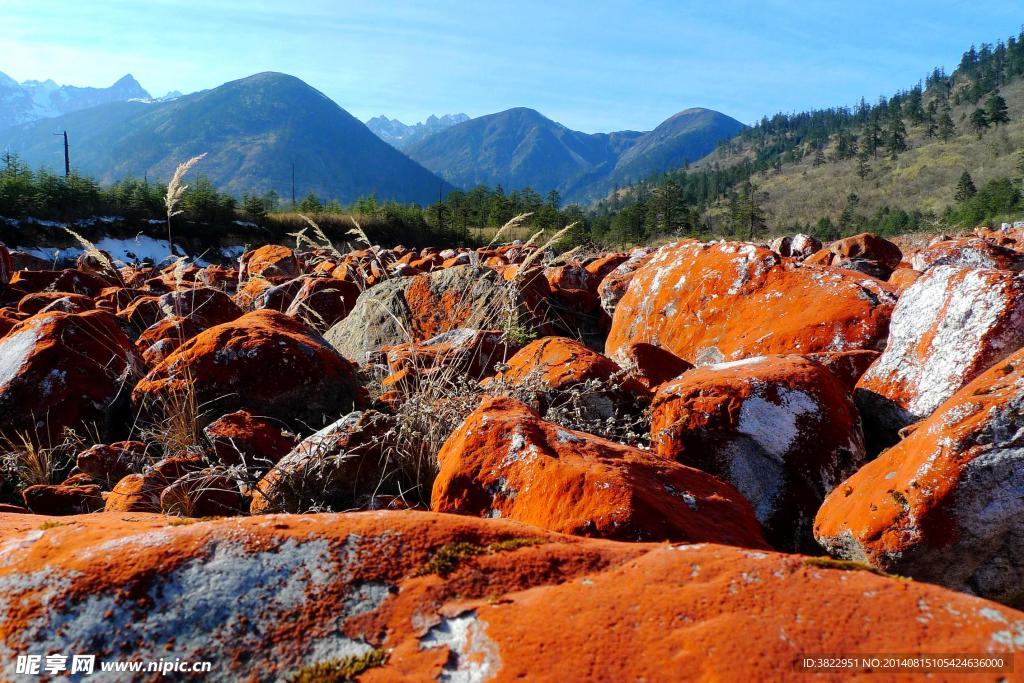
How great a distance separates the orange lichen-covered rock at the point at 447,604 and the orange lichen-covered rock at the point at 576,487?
2.17ft

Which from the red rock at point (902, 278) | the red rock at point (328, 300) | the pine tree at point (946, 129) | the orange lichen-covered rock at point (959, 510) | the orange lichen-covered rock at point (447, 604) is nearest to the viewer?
the orange lichen-covered rock at point (447, 604)

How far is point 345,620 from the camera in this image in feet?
4.37

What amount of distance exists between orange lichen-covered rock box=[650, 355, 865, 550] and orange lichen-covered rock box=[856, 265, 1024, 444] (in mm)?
432

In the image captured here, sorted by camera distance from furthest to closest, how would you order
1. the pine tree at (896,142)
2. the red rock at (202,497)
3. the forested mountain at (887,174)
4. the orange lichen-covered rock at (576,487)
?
the pine tree at (896,142)
the forested mountain at (887,174)
the red rock at (202,497)
the orange lichen-covered rock at (576,487)

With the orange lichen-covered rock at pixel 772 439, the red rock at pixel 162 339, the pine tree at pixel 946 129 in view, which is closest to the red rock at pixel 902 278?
the orange lichen-covered rock at pixel 772 439

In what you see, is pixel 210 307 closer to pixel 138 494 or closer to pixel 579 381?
pixel 138 494

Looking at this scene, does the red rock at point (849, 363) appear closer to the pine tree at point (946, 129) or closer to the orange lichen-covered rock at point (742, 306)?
the orange lichen-covered rock at point (742, 306)

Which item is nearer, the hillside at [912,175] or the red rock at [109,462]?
the red rock at [109,462]

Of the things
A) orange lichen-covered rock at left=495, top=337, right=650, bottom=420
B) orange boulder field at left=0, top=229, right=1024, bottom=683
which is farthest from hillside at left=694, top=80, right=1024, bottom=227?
orange lichen-covered rock at left=495, top=337, right=650, bottom=420

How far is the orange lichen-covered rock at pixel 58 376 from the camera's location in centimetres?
436

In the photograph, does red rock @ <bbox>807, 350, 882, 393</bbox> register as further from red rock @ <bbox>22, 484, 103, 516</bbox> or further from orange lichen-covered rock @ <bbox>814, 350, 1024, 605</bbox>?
red rock @ <bbox>22, 484, 103, 516</bbox>

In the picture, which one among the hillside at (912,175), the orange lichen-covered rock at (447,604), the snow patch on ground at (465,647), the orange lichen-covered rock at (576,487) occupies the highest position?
the hillside at (912,175)

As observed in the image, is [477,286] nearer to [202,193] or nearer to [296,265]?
[296,265]

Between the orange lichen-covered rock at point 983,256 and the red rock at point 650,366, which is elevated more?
the orange lichen-covered rock at point 983,256
